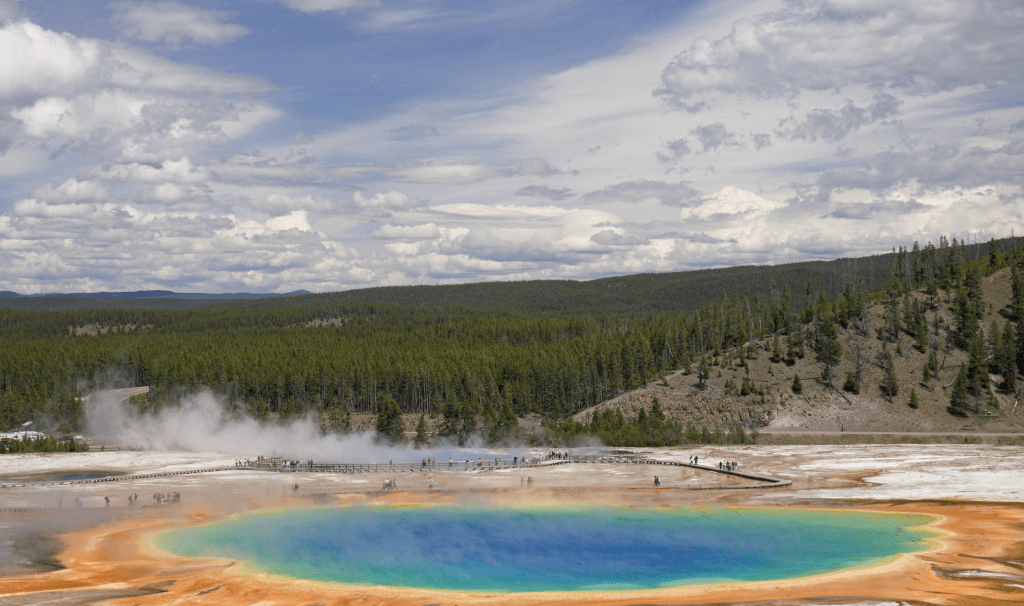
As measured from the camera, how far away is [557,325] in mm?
174875

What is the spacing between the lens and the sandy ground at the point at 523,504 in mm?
35531

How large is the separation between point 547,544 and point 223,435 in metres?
77.1

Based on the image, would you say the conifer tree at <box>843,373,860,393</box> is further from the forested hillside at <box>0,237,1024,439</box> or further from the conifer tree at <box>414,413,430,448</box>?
the conifer tree at <box>414,413,430,448</box>

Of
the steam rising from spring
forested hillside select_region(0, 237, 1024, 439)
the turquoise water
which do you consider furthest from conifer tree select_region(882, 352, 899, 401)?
the turquoise water

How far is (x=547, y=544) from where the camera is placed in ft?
150

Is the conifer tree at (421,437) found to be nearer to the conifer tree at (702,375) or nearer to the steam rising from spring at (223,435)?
the steam rising from spring at (223,435)

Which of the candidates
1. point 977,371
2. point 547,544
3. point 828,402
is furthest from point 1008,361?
point 547,544

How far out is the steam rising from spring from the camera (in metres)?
90.1

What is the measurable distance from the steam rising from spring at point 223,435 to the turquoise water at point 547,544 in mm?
32216

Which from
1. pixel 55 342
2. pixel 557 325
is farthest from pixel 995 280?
pixel 55 342

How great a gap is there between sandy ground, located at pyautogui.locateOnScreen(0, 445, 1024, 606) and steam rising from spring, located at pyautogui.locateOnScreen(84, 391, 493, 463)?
1083 cm

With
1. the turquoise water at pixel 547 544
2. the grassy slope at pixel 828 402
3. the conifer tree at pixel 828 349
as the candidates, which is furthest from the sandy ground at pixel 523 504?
the conifer tree at pixel 828 349

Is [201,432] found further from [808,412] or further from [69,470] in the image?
[808,412]

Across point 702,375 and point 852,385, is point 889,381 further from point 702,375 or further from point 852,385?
point 702,375
